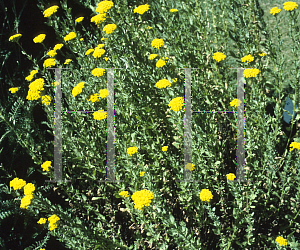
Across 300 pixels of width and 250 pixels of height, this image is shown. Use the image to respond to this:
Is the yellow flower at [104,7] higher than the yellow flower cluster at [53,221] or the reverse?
higher

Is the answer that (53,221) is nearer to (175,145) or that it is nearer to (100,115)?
(100,115)

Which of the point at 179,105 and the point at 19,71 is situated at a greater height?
the point at 19,71

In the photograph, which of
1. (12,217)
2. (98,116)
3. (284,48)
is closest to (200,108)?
(98,116)

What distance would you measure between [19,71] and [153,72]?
6.47ft

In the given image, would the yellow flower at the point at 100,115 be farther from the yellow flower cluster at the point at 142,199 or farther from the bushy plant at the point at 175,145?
the yellow flower cluster at the point at 142,199

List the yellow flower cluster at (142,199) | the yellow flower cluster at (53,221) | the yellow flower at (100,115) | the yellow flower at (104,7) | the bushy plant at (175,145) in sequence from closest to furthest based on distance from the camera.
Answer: the yellow flower cluster at (142,199) < the yellow flower cluster at (53,221) < the bushy plant at (175,145) < the yellow flower at (100,115) < the yellow flower at (104,7)

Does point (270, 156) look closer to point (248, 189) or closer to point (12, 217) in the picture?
point (248, 189)

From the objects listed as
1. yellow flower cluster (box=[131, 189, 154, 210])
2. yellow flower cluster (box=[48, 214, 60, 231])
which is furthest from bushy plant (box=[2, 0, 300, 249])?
yellow flower cluster (box=[131, 189, 154, 210])

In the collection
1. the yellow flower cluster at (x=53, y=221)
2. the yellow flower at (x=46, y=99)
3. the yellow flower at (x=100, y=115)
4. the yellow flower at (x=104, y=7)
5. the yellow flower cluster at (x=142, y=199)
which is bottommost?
the yellow flower cluster at (x=53, y=221)

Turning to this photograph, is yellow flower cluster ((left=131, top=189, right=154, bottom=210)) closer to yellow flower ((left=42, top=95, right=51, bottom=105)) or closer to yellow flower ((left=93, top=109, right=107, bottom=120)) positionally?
yellow flower ((left=93, top=109, right=107, bottom=120))

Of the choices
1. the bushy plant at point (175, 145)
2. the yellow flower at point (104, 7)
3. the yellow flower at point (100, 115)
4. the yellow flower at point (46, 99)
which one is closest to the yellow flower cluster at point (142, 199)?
the bushy plant at point (175, 145)

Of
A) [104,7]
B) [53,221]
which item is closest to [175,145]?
[53,221]

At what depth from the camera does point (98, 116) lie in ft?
6.89

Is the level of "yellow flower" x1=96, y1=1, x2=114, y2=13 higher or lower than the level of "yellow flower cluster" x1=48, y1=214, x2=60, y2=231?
higher
